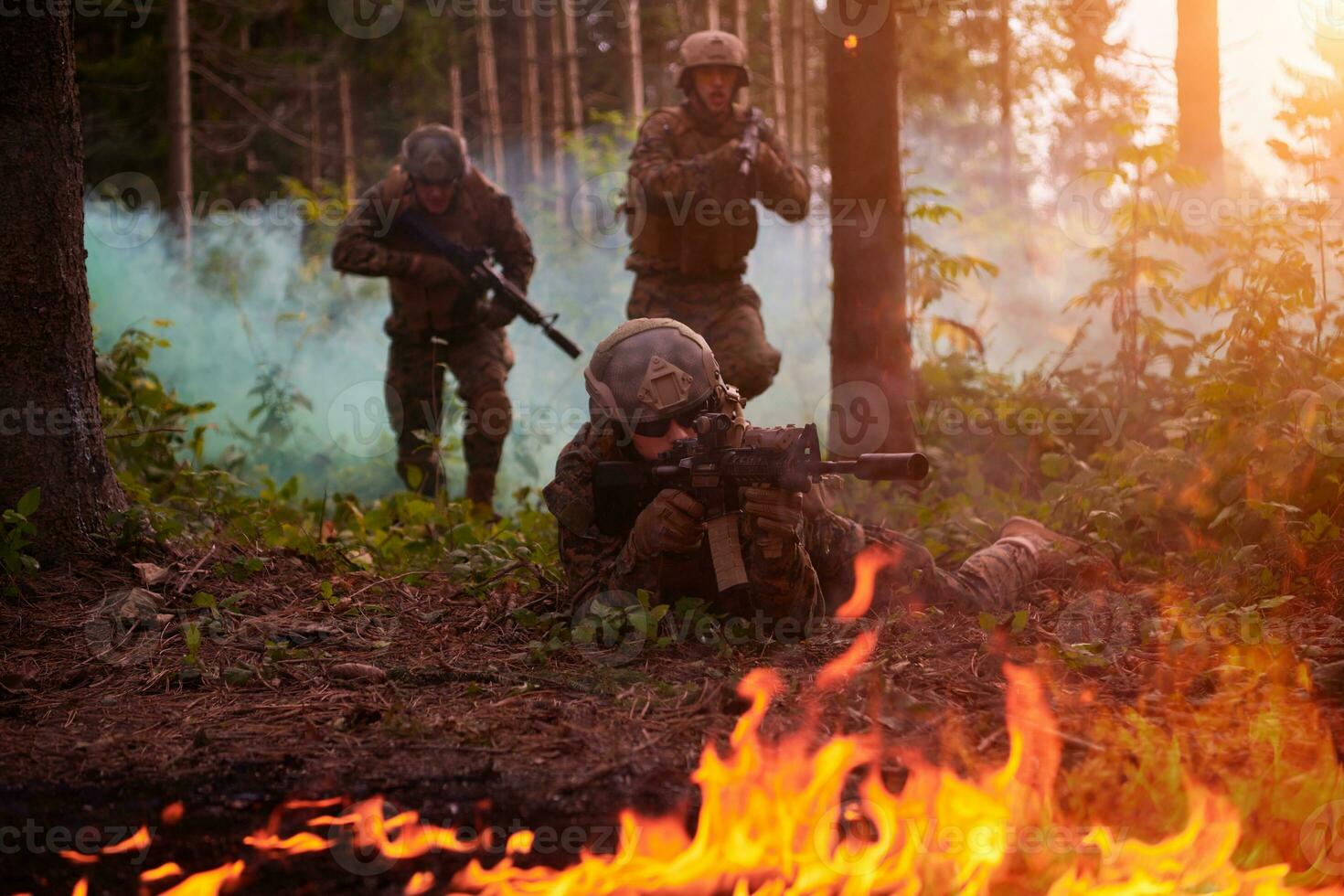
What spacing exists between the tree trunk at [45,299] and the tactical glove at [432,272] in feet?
8.95

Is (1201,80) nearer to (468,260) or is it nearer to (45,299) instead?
(468,260)

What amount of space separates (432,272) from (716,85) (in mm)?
2056

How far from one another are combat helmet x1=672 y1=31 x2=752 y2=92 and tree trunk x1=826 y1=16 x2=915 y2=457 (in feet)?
2.16

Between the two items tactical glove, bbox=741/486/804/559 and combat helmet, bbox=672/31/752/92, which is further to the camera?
combat helmet, bbox=672/31/752/92

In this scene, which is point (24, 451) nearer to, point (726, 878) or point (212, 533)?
point (212, 533)

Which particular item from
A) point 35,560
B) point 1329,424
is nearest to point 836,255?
point 1329,424

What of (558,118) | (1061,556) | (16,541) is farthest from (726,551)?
(558,118)

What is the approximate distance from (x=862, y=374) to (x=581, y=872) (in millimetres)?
4226

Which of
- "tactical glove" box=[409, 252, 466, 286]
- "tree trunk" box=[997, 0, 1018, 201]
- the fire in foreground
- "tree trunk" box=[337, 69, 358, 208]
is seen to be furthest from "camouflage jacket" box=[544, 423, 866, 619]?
"tree trunk" box=[997, 0, 1018, 201]

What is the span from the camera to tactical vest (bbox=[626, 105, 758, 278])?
6.57 metres

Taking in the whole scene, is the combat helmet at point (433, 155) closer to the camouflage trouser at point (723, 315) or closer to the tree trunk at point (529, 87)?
the camouflage trouser at point (723, 315)

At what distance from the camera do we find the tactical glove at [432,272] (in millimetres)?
7289

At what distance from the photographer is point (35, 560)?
4.37 m

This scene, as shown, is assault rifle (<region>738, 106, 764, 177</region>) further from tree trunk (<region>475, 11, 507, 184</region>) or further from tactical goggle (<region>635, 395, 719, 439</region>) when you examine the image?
tree trunk (<region>475, 11, 507, 184</region>)
